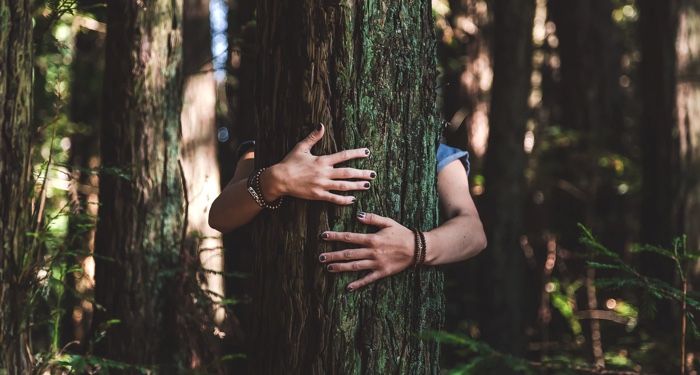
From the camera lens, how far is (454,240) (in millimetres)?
2928

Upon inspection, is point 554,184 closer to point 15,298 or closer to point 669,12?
point 669,12

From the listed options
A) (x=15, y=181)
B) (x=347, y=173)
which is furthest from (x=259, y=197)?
(x=15, y=181)

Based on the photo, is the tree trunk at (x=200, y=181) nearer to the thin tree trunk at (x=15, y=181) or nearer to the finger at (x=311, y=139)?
the thin tree trunk at (x=15, y=181)

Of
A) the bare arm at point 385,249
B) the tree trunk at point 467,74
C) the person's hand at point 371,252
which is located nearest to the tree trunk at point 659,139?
the tree trunk at point 467,74

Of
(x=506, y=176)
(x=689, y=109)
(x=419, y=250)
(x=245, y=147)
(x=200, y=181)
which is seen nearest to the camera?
(x=419, y=250)

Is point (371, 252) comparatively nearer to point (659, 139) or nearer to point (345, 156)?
point (345, 156)

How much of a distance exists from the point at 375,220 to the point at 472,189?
665 centimetres

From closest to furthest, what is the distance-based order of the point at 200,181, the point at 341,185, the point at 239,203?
the point at 341,185
the point at 239,203
the point at 200,181

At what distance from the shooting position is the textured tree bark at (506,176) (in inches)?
297

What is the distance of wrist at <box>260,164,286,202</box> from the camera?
267 cm

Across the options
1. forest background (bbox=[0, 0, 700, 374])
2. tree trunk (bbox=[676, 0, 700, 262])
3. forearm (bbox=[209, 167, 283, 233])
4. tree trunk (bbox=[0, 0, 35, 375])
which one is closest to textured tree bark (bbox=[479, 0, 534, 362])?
forest background (bbox=[0, 0, 700, 374])

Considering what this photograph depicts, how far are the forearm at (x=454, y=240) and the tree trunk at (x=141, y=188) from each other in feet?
7.04

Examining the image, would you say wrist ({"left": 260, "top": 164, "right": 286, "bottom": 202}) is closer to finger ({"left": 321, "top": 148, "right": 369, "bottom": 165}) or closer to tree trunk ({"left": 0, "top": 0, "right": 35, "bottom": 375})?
finger ({"left": 321, "top": 148, "right": 369, "bottom": 165})

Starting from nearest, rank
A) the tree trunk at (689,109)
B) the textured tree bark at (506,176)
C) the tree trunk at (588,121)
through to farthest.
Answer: the tree trunk at (689,109), the textured tree bark at (506,176), the tree trunk at (588,121)
